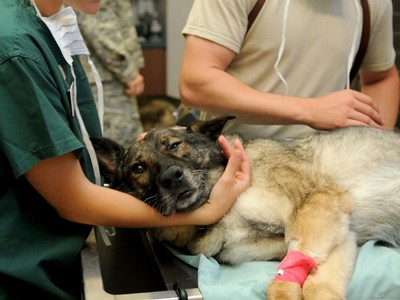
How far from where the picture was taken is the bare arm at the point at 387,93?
1814 millimetres

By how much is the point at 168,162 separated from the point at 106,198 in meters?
0.28

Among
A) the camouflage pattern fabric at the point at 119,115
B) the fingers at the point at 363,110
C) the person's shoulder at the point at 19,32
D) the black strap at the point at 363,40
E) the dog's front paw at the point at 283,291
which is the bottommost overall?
the camouflage pattern fabric at the point at 119,115

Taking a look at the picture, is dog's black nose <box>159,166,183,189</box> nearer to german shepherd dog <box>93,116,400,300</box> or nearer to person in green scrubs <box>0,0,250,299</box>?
german shepherd dog <box>93,116,400,300</box>

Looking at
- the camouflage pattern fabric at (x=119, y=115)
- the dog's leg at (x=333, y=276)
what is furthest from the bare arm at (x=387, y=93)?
the camouflage pattern fabric at (x=119, y=115)

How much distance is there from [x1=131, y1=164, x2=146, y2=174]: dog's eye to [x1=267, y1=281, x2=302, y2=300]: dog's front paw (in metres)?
0.54

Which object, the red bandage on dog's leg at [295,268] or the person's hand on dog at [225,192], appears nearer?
the red bandage on dog's leg at [295,268]

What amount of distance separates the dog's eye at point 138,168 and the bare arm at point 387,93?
96 cm

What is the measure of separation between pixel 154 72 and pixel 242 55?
3.25 meters

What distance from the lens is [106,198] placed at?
1.11 meters

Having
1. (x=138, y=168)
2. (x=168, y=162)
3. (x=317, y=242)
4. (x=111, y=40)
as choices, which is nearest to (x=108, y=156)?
(x=138, y=168)

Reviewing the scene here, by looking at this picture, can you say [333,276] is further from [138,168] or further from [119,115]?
[119,115]

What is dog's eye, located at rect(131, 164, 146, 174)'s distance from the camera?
55.1 inches

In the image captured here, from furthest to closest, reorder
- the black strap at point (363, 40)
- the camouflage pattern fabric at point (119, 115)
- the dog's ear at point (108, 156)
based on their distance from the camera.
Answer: the camouflage pattern fabric at point (119, 115), the black strap at point (363, 40), the dog's ear at point (108, 156)

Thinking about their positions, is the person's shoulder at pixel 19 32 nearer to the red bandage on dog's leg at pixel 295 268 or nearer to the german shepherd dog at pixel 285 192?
the german shepherd dog at pixel 285 192
